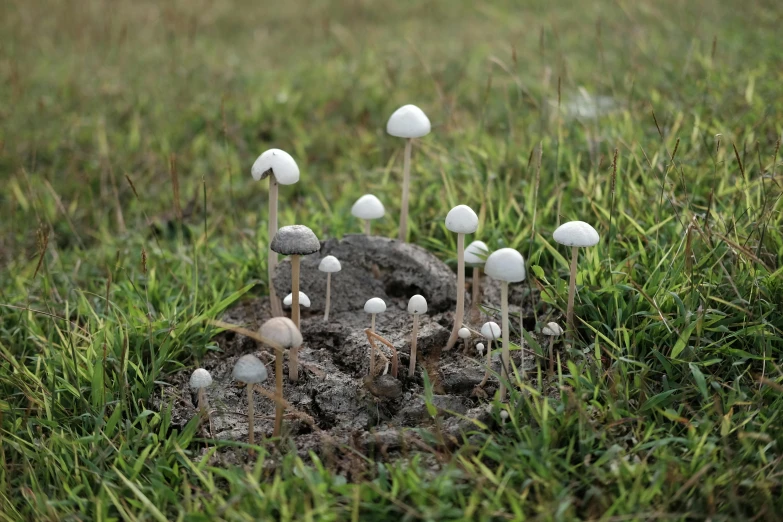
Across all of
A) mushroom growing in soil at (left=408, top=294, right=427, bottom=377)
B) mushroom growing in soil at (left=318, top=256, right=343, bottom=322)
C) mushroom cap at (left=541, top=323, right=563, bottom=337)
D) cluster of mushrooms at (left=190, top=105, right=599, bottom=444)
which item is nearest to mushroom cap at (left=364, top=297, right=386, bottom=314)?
cluster of mushrooms at (left=190, top=105, right=599, bottom=444)

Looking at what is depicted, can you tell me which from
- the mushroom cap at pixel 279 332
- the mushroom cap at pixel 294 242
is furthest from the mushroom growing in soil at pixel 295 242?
the mushroom cap at pixel 279 332

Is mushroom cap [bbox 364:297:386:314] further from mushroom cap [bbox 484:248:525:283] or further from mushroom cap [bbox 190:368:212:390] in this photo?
mushroom cap [bbox 190:368:212:390]

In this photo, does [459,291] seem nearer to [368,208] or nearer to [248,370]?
[368,208]

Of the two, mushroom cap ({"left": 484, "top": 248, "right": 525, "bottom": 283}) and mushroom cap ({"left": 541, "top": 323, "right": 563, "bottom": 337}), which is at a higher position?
mushroom cap ({"left": 484, "top": 248, "right": 525, "bottom": 283})

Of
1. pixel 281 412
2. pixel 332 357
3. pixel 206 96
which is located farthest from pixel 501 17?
pixel 281 412

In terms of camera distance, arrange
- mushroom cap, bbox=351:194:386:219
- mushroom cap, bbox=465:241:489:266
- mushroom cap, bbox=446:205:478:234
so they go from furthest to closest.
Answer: mushroom cap, bbox=351:194:386:219 < mushroom cap, bbox=465:241:489:266 < mushroom cap, bbox=446:205:478:234

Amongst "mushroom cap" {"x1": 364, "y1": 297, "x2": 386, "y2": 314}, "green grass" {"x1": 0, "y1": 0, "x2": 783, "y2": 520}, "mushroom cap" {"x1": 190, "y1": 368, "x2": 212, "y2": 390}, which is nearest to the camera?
"green grass" {"x1": 0, "y1": 0, "x2": 783, "y2": 520}

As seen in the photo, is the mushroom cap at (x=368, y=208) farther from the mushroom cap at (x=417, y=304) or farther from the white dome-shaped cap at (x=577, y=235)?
the white dome-shaped cap at (x=577, y=235)
